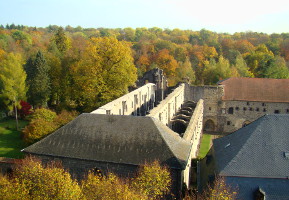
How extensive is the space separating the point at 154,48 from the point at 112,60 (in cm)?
4264

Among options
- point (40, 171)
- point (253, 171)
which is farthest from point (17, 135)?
point (253, 171)

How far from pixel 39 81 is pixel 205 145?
77.8ft

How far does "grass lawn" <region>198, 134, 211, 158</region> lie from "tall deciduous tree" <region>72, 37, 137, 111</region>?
38.1 feet

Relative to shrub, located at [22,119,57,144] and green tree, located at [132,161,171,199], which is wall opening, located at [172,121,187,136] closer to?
shrub, located at [22,119,57,144]

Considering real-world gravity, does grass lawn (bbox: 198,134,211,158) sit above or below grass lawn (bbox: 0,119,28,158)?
below

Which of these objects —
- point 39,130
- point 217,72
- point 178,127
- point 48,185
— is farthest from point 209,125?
point 48,185

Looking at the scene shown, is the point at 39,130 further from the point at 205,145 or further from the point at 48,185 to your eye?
the point at 205,145

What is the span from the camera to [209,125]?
4009 cm

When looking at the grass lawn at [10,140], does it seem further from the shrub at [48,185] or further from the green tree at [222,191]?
the green tree at [222,191]

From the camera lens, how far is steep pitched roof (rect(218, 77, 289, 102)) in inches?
1444

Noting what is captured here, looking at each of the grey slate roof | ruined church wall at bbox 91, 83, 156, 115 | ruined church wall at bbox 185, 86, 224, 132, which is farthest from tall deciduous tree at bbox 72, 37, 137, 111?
the grey slate roof

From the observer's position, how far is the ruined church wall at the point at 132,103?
23009 mm

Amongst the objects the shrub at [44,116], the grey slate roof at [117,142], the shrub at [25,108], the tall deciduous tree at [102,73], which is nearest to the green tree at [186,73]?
the tall deciduous tree at [102,73]

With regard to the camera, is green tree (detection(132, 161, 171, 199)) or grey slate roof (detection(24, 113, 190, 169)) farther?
grey slate roof (detection(24, 113, 190, 169))
